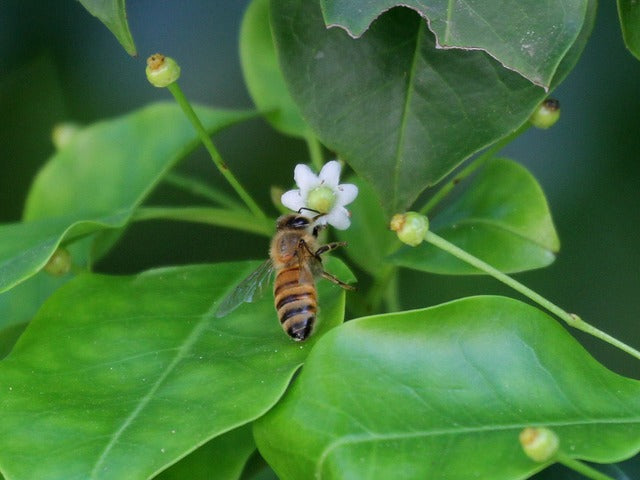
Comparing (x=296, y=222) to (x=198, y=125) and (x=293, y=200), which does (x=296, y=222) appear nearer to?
(x=293, y=200)

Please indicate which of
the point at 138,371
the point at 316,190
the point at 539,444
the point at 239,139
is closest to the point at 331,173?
the point at 316,190

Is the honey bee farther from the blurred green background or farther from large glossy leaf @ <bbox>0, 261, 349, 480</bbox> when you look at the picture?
the blurred green background

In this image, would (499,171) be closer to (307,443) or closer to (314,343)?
(314,343)

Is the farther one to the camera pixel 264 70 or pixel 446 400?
pixel 264 70

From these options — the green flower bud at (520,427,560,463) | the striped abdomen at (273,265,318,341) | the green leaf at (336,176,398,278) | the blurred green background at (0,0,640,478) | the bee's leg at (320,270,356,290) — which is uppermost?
the blurred green background at (0,0,640,478)

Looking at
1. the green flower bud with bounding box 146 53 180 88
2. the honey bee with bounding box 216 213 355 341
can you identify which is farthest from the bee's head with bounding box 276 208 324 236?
the green flower bud with bounding box 146 53 180 88
